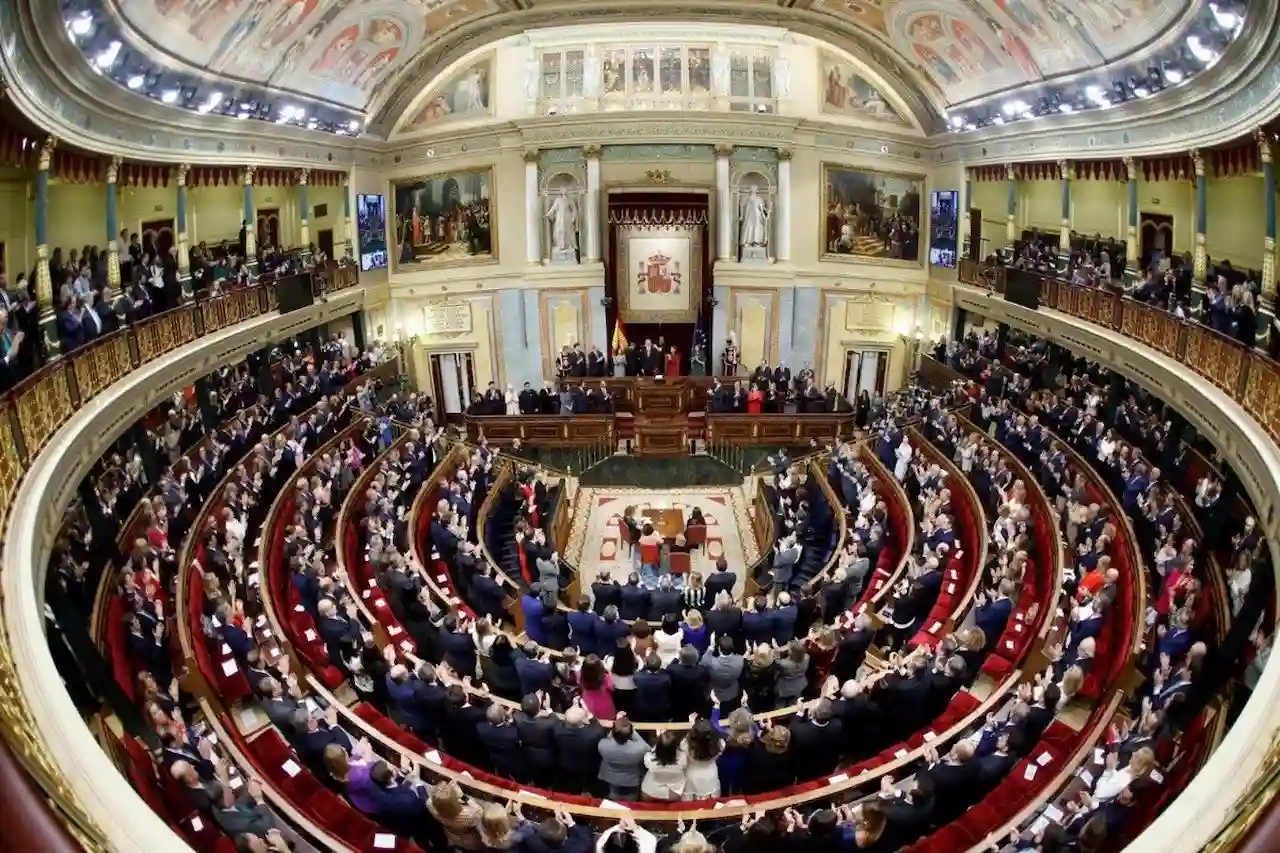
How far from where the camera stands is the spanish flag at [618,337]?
2359 cm

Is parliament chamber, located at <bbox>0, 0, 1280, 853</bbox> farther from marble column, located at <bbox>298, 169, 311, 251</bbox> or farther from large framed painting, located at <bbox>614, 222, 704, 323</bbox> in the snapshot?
marble column, located at <bbox>298, 169, 311, 251</bbox>

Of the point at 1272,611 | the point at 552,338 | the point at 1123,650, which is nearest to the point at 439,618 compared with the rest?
the point at 1123,650

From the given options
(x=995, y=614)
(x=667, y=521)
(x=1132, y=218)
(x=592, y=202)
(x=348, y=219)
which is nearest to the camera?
(x=995, y=614)

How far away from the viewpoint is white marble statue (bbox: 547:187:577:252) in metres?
23.8

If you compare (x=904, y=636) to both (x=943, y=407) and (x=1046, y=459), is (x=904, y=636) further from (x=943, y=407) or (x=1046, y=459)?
(x=943, y=407)

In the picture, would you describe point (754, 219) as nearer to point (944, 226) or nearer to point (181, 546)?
point (944, 226)

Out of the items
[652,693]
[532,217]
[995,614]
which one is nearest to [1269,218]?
[995,614]

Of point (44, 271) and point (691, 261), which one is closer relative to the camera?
point (44, 271)

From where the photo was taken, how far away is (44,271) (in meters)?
11.0

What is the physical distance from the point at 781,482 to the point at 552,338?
10001 mm

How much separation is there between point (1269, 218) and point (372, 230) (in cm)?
1914

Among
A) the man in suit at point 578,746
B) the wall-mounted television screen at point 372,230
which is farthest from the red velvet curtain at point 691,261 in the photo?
the man in suit at point 578,746

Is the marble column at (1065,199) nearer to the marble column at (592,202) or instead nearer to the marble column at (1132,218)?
the marble column at (1132,218)

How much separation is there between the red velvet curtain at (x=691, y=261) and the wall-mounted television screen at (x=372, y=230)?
584cm
